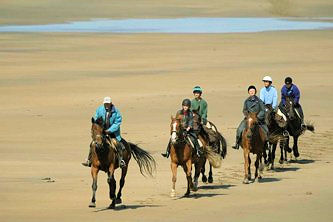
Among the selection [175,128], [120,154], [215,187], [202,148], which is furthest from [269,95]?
[120,154]

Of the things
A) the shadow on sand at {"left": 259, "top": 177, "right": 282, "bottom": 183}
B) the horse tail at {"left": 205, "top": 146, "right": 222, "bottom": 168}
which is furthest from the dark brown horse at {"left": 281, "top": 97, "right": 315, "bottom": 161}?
the horse tail at {"left": 205, "top": 146, "right": 222, "bottom": 168}

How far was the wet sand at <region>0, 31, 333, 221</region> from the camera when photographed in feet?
62.7

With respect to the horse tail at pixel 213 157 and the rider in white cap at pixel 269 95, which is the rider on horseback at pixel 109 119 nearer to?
the horse tail at pixel 213 157

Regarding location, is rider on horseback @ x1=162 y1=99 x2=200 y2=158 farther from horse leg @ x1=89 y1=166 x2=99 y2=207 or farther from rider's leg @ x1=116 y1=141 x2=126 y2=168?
horse leg @ x1=89 y1=166 x2=99 y2=207

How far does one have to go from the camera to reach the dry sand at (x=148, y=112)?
19094mm

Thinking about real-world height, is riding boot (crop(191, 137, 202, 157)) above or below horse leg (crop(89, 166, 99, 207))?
above

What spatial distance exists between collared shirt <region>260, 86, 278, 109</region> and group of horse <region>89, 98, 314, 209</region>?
21 centimetres

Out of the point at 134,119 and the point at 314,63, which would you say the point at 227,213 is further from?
the point at 314,63

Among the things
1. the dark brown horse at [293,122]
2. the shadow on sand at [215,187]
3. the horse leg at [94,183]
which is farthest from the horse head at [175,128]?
the dark brown horse at [293,122]

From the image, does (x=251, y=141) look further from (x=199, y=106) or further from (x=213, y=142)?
(x=199, y=106)

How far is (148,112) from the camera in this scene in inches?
1389

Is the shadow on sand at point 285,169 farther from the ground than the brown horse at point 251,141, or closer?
closer

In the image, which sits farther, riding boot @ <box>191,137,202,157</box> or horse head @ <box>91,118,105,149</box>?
riding boot @ <box>191,137,202,157</box>

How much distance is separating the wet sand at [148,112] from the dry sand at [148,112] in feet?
0.14
